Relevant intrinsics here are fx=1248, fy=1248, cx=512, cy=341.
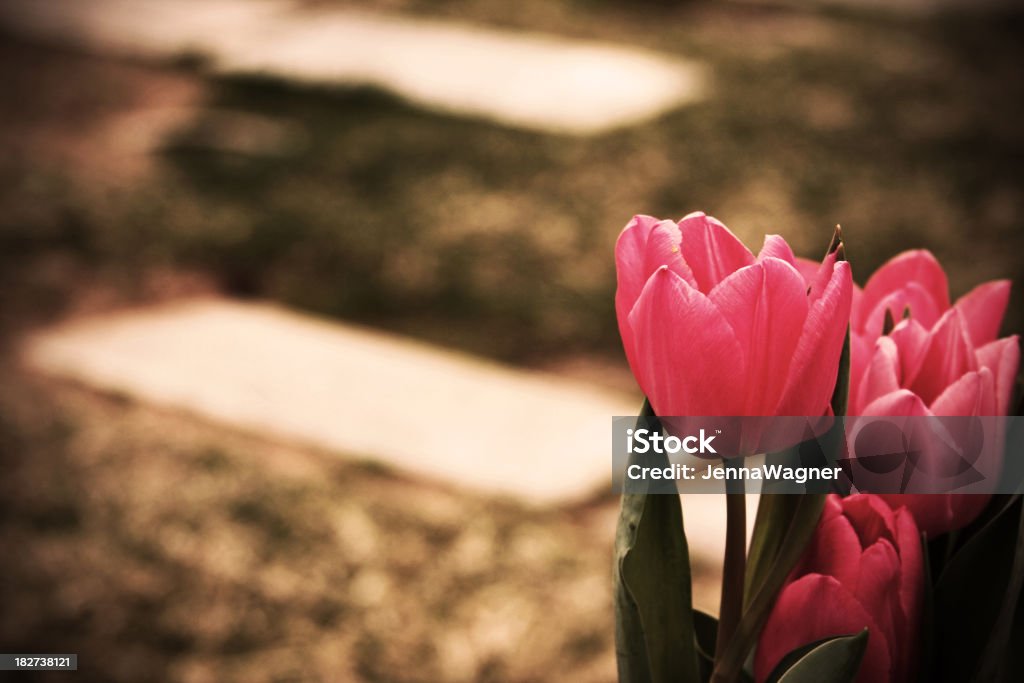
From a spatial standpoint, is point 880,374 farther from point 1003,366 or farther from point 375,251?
point 375,251

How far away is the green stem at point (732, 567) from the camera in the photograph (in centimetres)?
44

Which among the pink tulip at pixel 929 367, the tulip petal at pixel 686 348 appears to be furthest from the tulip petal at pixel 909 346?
the tulip petal at pixel 686 348

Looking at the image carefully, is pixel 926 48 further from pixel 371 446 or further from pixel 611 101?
pixel 371 446

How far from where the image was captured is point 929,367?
0.48 m

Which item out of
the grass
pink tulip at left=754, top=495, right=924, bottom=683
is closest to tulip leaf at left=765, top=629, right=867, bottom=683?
pink tulip at left=754, top=495, right=924, bottom=683

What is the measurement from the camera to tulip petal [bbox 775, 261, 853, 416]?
15.7 inches

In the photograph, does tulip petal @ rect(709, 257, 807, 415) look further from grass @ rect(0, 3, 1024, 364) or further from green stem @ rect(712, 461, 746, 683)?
grass @ rect(0, 3, 1024, 364)

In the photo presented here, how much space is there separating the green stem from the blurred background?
106cm

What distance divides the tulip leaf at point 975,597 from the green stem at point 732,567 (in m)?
0.08

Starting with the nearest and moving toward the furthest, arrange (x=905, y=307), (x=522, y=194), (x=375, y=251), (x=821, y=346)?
(x=821, y=346) → (x=905, y=307) → (x=375, y=251) → (x=522, y=194)

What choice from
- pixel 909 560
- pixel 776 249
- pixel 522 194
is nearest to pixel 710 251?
pixel 776 249

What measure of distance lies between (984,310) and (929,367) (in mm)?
63

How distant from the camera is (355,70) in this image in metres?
3.49

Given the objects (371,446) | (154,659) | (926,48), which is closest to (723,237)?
(154,659)
